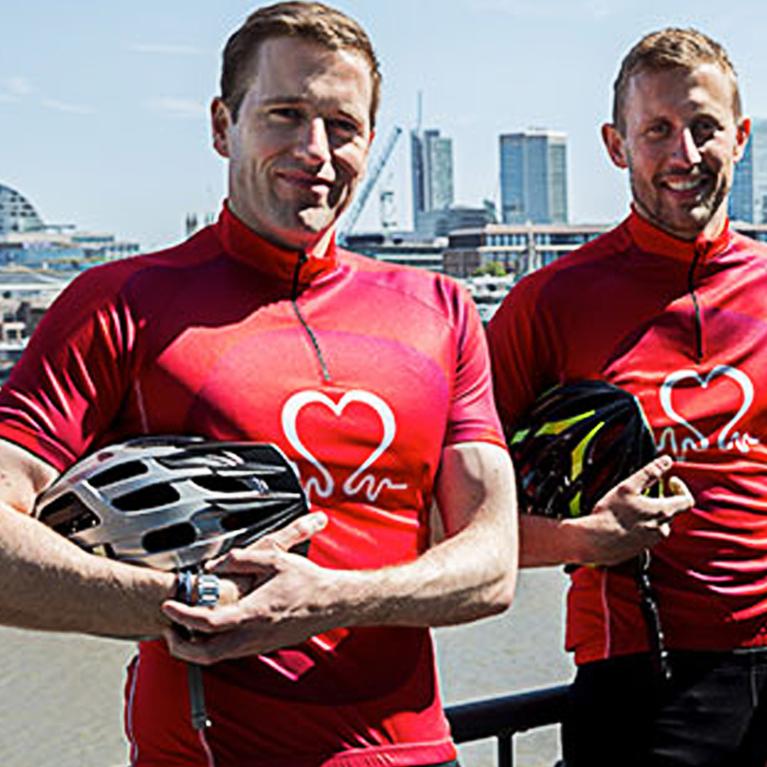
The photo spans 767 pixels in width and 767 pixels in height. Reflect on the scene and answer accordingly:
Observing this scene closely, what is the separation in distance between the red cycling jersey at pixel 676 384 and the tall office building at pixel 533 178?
550ft

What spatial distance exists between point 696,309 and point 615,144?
1.26 ft

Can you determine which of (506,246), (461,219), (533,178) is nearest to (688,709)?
(506,246)

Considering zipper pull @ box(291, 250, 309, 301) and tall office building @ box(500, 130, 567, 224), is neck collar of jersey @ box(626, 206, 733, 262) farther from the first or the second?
tall office building @ box(500, 130, 567, 224)

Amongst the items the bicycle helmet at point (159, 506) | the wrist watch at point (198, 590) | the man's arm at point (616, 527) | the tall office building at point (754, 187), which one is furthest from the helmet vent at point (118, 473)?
the tall office building at point (754, 187)

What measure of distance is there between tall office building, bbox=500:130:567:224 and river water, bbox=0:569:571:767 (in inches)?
6063

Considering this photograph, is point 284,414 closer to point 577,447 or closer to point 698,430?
point 577,447

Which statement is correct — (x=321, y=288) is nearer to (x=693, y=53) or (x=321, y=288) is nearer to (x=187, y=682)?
(x=187, y=682)

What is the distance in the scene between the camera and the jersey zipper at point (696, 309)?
2.34m

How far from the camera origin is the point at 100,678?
16031mm

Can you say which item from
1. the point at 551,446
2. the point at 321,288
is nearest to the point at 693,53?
the point at 551,446

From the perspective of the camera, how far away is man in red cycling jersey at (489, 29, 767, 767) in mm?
2268

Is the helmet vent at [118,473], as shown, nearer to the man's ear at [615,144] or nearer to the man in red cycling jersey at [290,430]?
the man in red cycling jersey at [290,430]

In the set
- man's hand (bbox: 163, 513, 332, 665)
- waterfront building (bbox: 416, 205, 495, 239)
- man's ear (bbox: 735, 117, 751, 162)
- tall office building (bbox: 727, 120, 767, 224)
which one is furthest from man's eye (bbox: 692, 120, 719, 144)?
tall office building (bbox: 727, 120, 767, 224)

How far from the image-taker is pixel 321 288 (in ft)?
6.25
